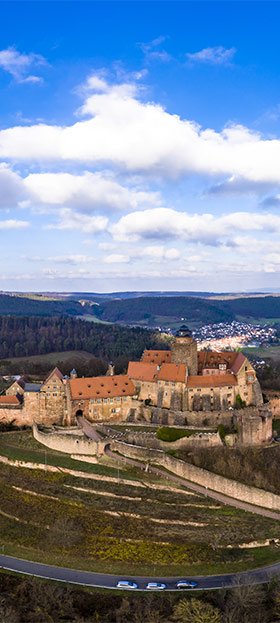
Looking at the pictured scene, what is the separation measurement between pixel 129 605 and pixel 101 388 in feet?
110

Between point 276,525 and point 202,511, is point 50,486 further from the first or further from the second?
point 276,525

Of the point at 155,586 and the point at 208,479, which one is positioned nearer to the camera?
the point at 155,586

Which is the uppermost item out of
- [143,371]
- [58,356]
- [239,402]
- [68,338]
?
[143,371]

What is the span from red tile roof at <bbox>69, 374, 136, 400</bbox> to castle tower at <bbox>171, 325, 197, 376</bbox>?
7776mm

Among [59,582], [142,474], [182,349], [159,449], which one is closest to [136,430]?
[159,449]

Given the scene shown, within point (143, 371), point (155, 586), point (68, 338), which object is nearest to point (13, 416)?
point (143, 371)

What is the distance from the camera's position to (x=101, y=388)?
63.2m

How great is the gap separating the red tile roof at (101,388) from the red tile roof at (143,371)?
4.50 feet

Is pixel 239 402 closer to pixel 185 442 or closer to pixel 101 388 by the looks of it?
pixel 185 442

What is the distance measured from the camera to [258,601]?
3197 cm

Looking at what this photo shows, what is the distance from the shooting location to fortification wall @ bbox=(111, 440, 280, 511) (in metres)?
46.2

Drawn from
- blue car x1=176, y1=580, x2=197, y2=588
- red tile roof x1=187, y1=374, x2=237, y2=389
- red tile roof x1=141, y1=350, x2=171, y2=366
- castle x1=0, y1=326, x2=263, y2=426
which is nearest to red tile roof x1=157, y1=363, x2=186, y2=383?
castle x1=0, y1=326, x2=263, y2=426

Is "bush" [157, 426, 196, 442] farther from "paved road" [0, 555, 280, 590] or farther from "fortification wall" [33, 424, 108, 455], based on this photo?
"paved road" [0, 555, 280, 590]

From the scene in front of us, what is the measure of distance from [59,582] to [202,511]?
15.5m
